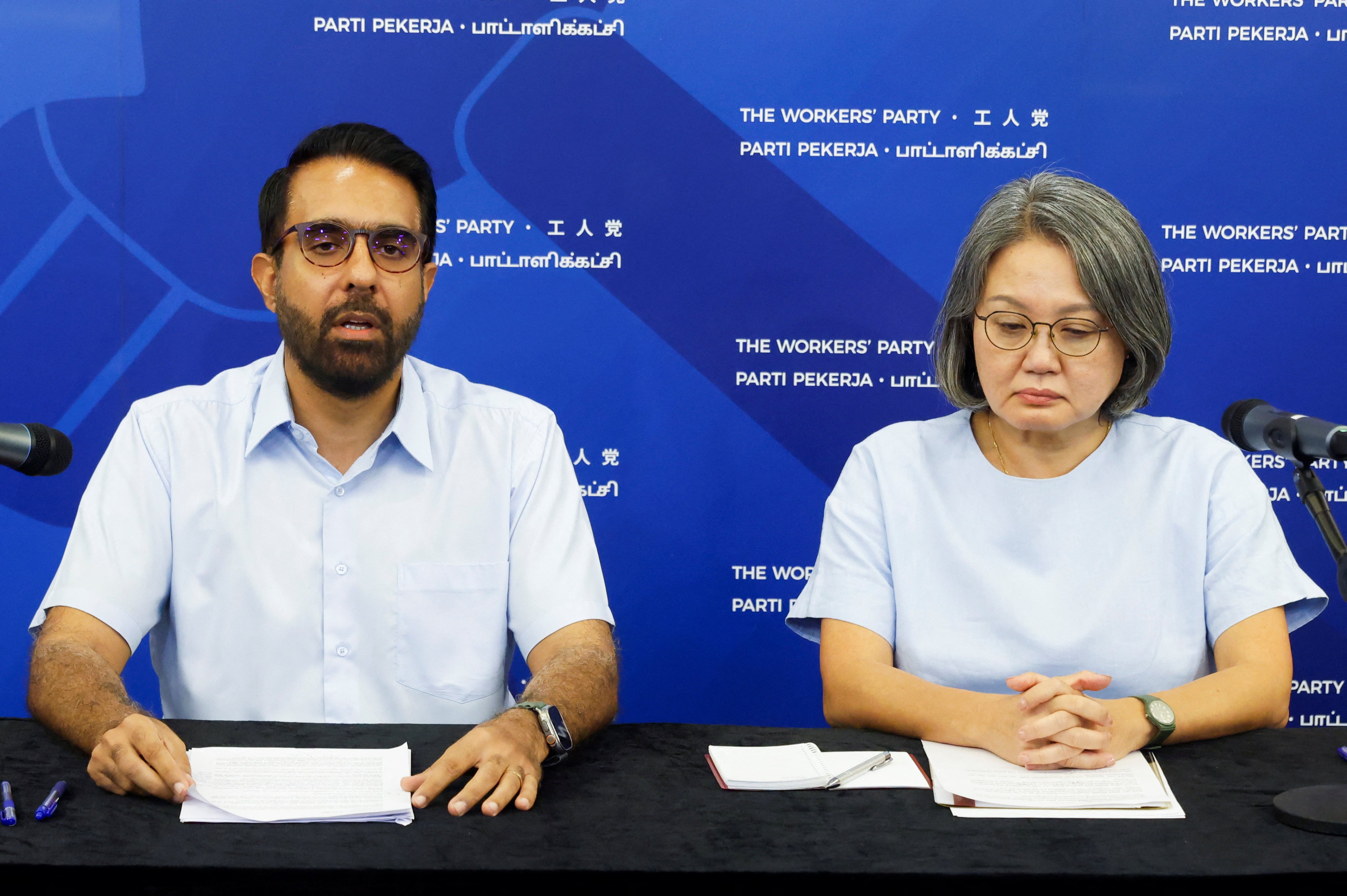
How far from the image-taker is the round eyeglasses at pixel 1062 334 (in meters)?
1.90

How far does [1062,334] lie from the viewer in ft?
6.24

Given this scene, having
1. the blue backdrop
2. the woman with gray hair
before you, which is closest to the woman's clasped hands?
the woman with gray hair

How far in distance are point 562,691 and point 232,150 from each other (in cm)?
187

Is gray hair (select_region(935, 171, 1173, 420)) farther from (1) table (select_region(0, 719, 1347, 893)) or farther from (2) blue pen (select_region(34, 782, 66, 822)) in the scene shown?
(2) blue pen (select_region(34, 782, 66, 822))

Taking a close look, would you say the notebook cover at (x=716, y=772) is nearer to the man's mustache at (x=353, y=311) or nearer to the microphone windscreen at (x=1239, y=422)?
the microphone windscreen at (x=1239, y=422)

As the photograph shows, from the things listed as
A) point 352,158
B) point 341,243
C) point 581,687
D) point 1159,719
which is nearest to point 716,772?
point 581,687

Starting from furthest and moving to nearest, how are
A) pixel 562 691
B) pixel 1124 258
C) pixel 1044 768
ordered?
pixel 1124 258
pixel 562 691
pixel 1044 768

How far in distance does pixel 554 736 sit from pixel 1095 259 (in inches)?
45.8

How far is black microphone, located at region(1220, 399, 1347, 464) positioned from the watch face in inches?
37.5

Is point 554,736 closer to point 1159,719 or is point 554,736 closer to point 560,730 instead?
point 560,730

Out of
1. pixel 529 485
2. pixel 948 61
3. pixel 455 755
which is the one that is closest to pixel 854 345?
pixel 948 61

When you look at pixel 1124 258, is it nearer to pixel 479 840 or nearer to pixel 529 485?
pixel 529 485

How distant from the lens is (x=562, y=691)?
168 centimetres

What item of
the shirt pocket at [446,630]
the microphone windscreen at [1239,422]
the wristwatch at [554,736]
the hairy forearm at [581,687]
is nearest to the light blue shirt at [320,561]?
the shirt pocket at [446,630]
